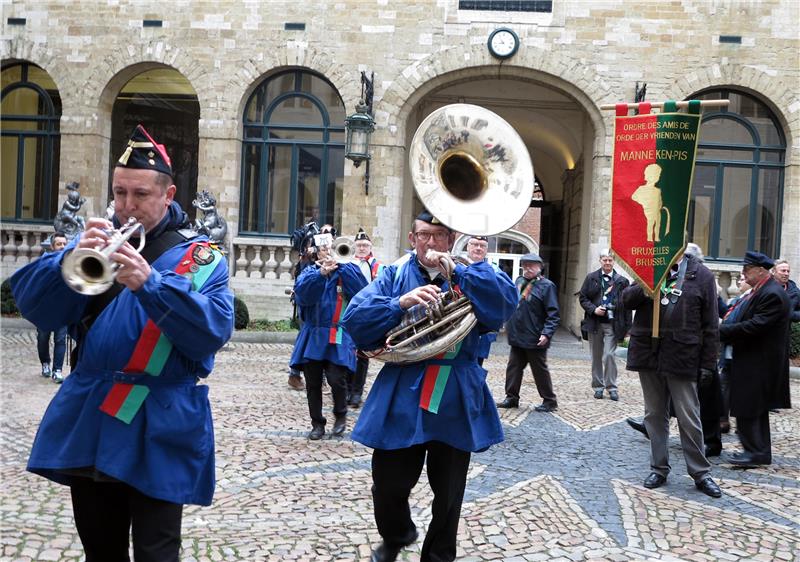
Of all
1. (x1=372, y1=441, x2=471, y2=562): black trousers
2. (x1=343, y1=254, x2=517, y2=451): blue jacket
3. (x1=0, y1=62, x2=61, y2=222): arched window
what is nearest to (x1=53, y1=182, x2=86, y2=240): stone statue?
(x1=0, y1=62, x2=61, y2=222): arched window

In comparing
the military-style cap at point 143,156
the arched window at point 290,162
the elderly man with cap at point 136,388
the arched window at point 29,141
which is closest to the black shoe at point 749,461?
the elderly man with cap at point 136,388

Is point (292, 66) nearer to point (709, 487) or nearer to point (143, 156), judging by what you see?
point (709, 487)

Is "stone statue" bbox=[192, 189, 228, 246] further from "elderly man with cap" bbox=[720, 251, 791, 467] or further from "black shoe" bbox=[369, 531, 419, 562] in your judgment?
"black shoe" bbox=[369, 531, 419, 562]

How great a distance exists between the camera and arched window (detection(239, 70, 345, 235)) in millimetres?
18109

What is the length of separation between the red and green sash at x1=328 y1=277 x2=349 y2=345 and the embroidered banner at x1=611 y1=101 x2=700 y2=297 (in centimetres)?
256

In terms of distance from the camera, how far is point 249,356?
12.9 meters

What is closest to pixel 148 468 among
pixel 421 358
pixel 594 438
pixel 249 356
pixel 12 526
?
pixel 421 358

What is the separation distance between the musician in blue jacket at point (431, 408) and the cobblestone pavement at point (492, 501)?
0.70 m

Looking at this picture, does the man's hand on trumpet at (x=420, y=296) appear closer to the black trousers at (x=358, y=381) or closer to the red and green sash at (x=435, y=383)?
the red and green sash at (x=435, y=383)

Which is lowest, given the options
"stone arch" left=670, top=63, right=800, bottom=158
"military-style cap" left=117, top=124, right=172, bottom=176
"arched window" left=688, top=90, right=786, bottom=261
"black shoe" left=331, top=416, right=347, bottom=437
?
"black shoe" left=331, top=416, right=347, bottom=437

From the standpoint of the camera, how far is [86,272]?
98.5 inches

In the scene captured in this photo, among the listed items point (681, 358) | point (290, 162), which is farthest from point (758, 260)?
point (290, 162)

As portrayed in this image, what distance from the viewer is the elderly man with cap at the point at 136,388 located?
2752 mm

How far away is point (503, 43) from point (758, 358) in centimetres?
1144
